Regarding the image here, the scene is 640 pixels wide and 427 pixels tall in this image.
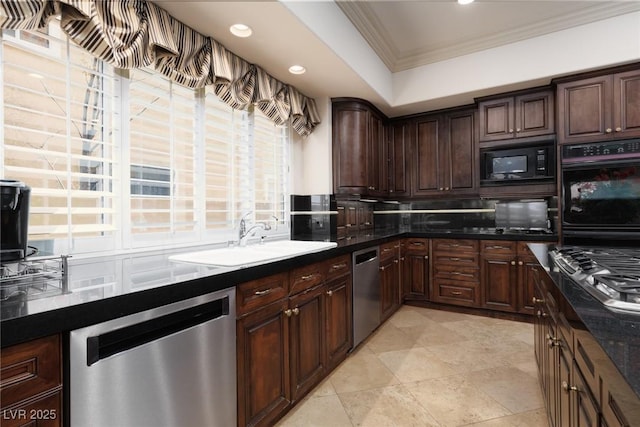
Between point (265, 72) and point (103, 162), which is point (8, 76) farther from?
point (265, 72)

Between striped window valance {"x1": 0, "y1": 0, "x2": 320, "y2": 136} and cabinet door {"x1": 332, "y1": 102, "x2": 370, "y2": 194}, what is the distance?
794mm

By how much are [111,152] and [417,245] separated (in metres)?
3.08

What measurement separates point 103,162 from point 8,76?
498 mm

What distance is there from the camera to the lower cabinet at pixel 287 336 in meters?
1.48

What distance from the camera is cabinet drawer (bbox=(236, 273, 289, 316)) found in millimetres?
1437

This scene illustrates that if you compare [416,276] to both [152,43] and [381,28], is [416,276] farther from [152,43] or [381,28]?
[152,43]

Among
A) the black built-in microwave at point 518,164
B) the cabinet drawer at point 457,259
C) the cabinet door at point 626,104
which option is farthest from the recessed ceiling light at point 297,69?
the cabinet door at point 626,104

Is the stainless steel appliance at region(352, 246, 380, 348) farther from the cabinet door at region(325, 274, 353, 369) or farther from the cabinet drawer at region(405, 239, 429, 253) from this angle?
the cabinet drawer at region(405, 239, 429, 253)

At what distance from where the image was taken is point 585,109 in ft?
9.37

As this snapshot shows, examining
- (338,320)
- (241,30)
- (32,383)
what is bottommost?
(338,320)

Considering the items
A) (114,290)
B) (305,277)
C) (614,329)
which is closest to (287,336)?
(305,277)

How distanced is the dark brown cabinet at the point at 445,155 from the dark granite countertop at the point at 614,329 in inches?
113

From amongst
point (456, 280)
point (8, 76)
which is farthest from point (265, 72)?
point (456, 280)

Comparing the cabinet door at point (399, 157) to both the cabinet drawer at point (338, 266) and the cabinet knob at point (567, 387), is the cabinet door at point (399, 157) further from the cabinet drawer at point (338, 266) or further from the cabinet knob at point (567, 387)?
the cabinet knob at point (567, 387)
